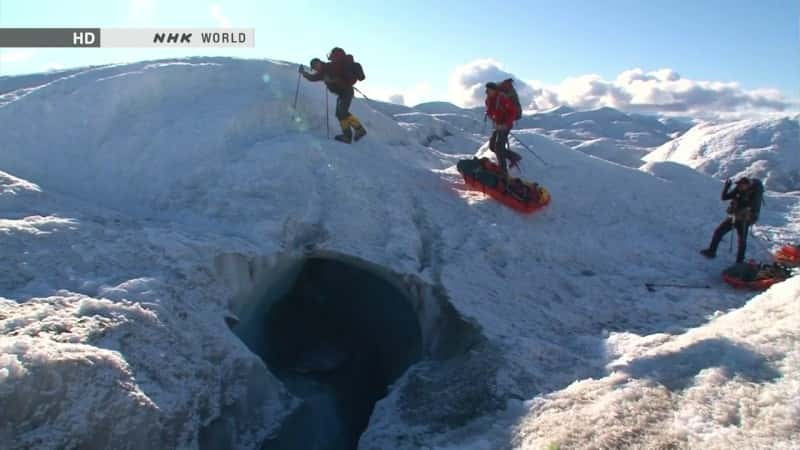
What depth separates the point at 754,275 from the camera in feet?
29.0

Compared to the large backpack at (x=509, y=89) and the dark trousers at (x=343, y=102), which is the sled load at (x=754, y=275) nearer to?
the large backpack at (x=509, y=89)

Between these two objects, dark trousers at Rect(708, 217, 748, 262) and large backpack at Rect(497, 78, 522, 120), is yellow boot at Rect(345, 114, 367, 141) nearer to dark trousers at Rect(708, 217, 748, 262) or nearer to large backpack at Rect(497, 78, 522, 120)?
large backpack at Rect(497, 78, 522, 120)

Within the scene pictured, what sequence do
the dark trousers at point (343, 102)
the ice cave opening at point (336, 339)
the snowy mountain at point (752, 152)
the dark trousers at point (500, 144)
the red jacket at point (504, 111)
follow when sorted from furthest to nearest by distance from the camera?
the snowy mountain at point (752, 152) < the dark trousers at point (343, 102) < the dark trousers at point (500, 144) < the red jacket at point (504, 111) < the ice cave opening at point (336, 339)

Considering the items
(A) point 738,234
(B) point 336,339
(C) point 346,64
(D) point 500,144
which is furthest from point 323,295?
(A) point 738,234

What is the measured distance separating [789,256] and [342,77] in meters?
9.45

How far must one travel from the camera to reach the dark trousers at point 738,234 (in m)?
9.80

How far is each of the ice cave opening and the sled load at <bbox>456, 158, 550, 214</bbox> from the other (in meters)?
3.53

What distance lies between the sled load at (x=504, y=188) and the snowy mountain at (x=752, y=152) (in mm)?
19434

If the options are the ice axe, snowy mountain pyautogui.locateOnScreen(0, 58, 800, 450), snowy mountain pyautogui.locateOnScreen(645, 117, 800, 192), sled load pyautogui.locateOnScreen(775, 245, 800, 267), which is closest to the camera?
snowy mountain pyautogui.locateOnScreen(0, 58, 800, 450)

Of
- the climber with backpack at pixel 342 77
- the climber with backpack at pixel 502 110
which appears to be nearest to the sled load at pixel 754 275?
the climber with backpack at pixel 502 110

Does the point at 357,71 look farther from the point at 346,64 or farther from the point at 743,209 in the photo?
the point at 743,209

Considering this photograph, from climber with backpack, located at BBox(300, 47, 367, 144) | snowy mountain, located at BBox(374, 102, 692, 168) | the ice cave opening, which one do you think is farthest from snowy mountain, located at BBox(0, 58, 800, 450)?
snowy mountain, located at BBox(374, 102, 692, 168)

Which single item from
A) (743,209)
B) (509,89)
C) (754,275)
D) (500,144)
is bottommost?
(754,275)

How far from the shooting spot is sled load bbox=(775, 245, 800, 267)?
9.62 meters
